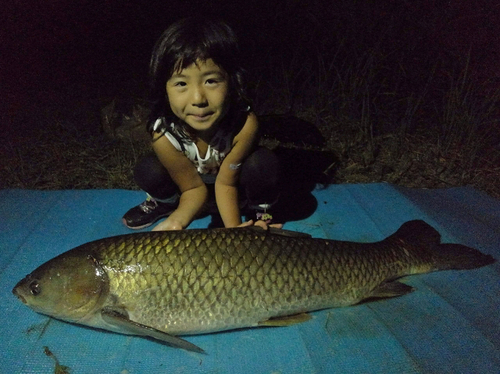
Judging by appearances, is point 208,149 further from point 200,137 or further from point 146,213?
point 146,213

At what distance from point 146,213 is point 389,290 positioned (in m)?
1.65

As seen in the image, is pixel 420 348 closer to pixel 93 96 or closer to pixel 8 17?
pixel 93 96

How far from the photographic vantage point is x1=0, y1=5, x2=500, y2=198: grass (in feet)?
11.7

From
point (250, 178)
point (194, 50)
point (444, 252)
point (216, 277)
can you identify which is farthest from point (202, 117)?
point (444, 252)

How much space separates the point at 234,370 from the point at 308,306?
1.49 feet

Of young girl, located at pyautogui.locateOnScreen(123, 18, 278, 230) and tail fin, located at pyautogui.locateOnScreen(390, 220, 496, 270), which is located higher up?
young girl, located at pyautogui.locateOnScreen(123, 18, 278, 230)

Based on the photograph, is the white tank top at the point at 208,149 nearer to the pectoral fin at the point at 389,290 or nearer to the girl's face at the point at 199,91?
the girl's face at the point at 199,91

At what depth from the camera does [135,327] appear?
5.40 ft

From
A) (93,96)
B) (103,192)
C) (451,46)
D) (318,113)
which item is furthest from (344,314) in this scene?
(93,96)

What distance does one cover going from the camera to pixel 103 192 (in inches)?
118

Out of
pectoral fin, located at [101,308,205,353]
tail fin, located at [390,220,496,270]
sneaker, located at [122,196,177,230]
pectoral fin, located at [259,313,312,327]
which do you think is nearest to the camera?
pectoral fin, located at [101,308,205,353]

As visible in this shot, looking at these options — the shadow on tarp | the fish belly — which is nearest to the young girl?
the shadow on tarp

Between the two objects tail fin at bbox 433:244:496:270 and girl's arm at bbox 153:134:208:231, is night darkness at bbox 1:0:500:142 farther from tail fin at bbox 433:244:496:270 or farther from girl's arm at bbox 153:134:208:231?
tail fin at bbox 433:244:496:270

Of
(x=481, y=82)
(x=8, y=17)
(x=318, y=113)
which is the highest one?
(x=8, y=17)
